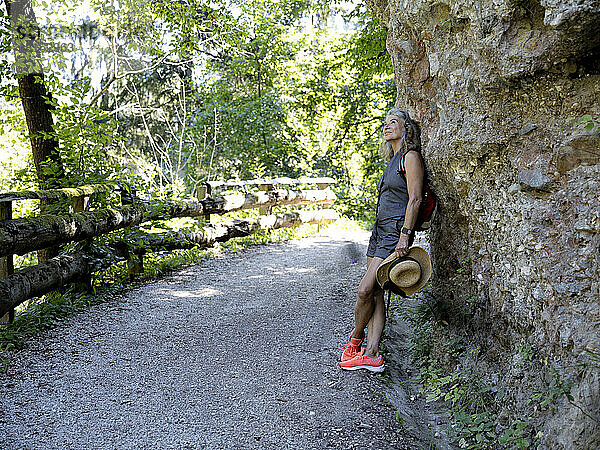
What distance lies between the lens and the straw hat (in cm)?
420

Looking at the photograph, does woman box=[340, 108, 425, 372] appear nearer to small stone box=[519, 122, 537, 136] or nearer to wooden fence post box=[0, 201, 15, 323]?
small stone box=[519, 122, 537, 136]

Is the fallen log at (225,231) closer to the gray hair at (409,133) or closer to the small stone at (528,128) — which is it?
the gray hair at (409,133)

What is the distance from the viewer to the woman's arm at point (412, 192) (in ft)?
14.1

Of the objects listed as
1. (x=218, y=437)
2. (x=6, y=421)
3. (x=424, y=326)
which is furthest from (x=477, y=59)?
(x=6, y=421)

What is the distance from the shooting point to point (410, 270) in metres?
4.21

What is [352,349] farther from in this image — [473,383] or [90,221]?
[90,221]

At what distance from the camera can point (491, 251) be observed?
151 inches

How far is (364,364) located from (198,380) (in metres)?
1.38

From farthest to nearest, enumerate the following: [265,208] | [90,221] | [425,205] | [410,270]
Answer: [265,208] → [90,221] → [425,205] → [410,270]

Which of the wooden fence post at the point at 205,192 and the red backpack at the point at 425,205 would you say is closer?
the red backpack at the point at 425,205

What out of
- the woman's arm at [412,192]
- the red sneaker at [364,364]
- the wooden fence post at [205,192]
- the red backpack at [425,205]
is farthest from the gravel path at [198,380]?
the wooden fence post at [205,192]

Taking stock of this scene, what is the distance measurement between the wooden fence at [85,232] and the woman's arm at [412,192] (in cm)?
366

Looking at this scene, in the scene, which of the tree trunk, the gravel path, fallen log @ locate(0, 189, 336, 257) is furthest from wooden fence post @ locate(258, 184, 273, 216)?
the gravel path

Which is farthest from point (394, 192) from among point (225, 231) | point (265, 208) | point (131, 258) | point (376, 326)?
point (265, 208)
